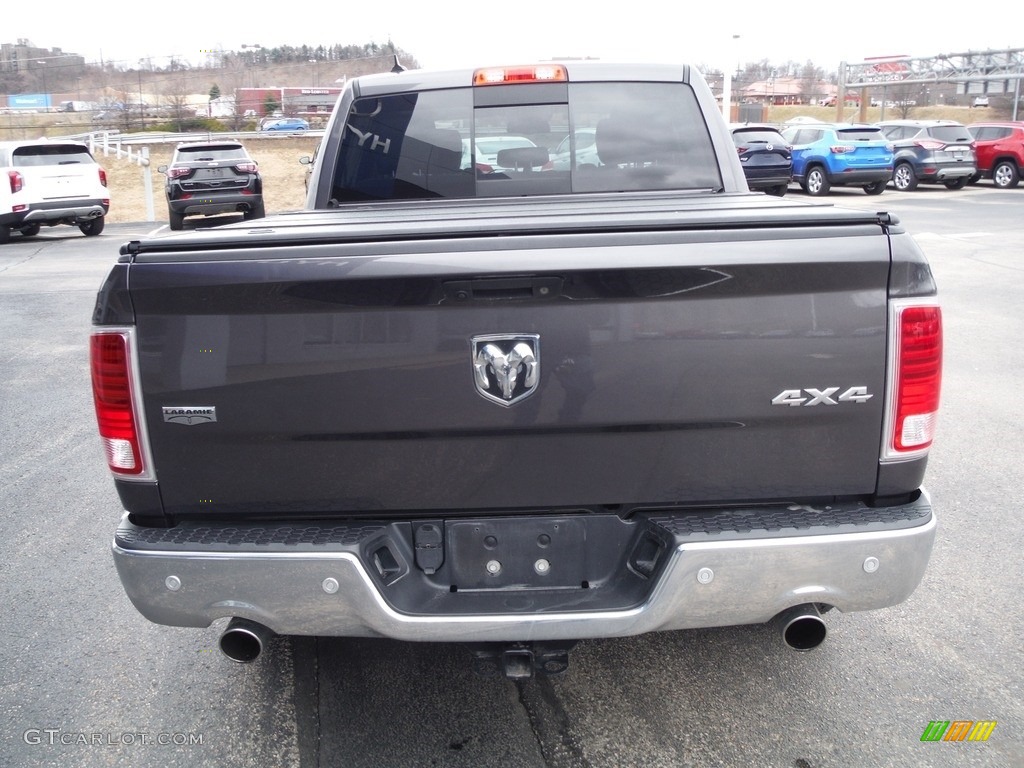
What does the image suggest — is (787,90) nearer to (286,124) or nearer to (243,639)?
(286,124)

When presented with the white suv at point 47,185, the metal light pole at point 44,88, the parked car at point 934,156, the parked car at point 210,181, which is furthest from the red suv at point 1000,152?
the metal light pole at point 44,88

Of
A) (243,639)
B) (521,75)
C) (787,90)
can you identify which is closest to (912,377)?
(243,639)

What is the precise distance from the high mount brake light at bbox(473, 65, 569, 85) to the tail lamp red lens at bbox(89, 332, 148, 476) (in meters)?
2.41

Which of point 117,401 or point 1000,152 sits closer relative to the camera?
point 117,401

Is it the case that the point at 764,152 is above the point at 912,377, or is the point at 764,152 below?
below

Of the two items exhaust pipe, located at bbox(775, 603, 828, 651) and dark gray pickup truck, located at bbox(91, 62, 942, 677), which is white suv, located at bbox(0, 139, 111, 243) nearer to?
dark gray pickup truck, located at bbox(91, 62, 942, 677)

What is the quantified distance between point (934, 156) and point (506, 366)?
24395 millimetres

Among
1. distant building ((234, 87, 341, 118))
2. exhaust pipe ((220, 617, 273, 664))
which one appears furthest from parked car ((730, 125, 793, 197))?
distant building ((234, 87, 341, 118))

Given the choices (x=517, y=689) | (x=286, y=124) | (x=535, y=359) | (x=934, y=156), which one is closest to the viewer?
(x=535, y=359)

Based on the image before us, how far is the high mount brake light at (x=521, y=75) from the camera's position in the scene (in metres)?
4.27

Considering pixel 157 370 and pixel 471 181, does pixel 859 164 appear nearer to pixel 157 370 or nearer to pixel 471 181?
pixel 471 181

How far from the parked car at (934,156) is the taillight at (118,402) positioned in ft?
81.1

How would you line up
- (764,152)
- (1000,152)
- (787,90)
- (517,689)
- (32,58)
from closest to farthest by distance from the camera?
(517,689) < (764,152) < (1000,152) < (787,90) < (32,58)

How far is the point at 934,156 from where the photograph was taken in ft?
77.4
